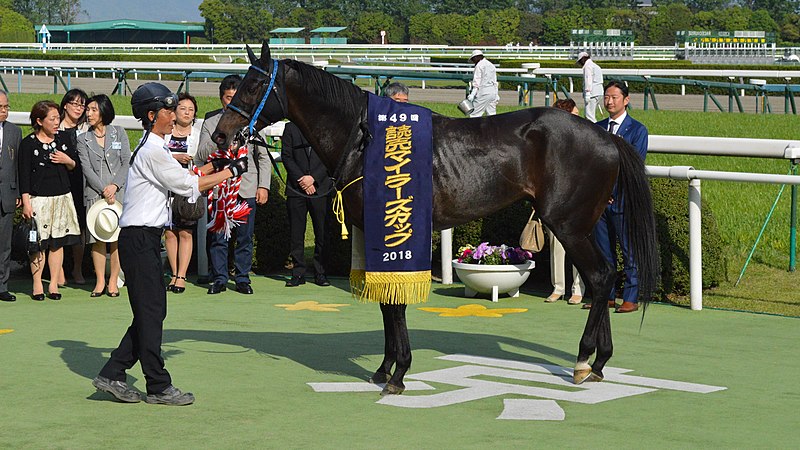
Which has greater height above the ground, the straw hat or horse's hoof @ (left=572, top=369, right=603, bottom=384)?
the straw hat

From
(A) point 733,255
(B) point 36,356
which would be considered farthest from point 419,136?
(A) point 733,255

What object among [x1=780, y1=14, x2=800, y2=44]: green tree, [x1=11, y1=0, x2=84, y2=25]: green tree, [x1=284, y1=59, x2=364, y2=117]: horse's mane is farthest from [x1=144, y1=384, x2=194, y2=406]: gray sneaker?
[x1=11, y1=0, x2=84, y2=25]: green tree

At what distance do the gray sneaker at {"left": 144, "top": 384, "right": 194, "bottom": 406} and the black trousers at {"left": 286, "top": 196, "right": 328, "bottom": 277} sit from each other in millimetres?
4082

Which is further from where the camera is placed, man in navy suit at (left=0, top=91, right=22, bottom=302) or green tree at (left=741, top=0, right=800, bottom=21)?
green tree at (left=741, top=0, right=800, bottom=21)

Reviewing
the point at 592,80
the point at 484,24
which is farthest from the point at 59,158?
the point at 484,24

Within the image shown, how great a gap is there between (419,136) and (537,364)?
62.0 inches

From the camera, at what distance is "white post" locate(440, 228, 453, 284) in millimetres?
9830

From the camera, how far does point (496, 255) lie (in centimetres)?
923

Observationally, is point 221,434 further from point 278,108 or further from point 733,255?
point 733,255

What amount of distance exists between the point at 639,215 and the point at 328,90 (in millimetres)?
1929

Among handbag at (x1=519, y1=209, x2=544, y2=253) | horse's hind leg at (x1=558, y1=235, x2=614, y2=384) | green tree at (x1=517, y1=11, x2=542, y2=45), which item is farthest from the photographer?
green tree at (x1=517, y1=11, x2=542, y2=45)

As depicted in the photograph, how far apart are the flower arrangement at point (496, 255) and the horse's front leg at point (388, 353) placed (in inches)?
110

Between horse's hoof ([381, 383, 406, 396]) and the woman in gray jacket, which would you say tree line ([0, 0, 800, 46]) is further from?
horse's hoof ([381, 383, 406, 396])

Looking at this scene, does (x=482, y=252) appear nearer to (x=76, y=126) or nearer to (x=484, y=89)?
(x=76, y=126)
